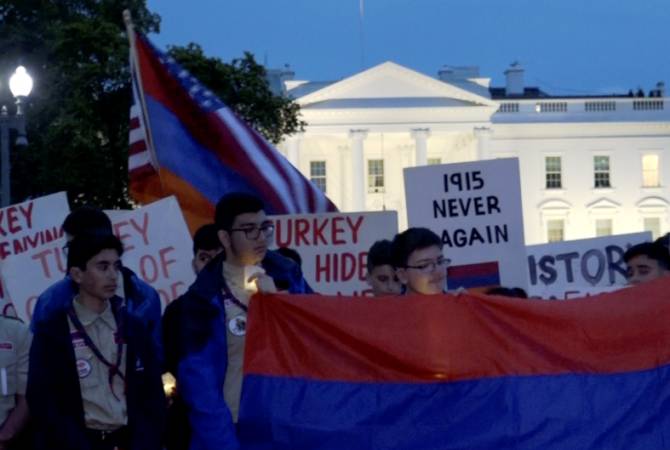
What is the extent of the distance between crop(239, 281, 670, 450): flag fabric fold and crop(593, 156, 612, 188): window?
201 ft

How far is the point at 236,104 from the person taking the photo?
1443 inches

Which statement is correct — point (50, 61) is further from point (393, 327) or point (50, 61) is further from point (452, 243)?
point (393, 327)

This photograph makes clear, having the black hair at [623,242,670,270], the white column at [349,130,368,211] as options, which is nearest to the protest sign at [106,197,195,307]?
the black hair at [623,242,670,270]

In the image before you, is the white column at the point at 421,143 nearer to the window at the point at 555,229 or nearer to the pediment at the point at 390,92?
the pediment at the point at 390,92

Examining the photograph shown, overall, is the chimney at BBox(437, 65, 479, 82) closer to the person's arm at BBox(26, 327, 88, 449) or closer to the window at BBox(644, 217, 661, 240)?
the window at BBox(644, 217, 661, 240)

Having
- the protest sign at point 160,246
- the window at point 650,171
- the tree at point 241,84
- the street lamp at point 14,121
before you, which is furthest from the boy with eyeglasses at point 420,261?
the window at point 650,171

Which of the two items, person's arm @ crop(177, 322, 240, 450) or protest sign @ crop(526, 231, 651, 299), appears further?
protest sign @ crop(526, 231, 651, 299)

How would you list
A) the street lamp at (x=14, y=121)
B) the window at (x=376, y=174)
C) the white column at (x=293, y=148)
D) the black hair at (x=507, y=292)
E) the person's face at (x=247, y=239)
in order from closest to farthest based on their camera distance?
1. the person's face at (x=247, y=239)
2. the black hair at (x=507, y=292)
3. the street lamp at (x=14, y=121)
4. the white column at (x=293, y=148)
5. the window at (x=376, y=174)

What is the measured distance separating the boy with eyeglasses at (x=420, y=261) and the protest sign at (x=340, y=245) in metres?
3.38

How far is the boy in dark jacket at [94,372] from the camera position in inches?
197

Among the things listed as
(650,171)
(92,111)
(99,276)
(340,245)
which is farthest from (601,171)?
(99,276)

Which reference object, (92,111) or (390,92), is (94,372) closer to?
(92,111)

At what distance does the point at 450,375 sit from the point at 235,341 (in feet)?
2.71

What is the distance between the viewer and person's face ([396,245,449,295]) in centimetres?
541
